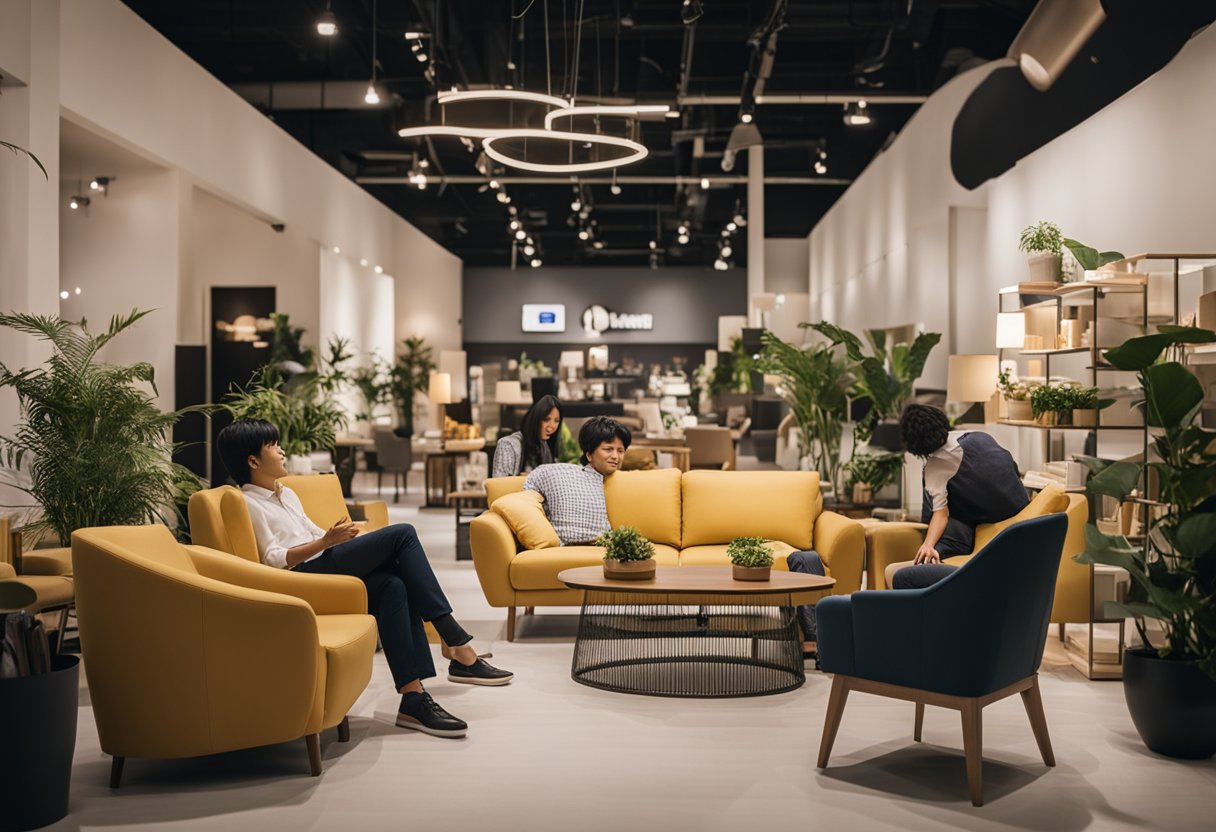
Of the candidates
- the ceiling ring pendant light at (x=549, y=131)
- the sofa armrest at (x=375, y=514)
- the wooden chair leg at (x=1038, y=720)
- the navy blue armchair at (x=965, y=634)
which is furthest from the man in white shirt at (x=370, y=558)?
the ceiling ring pendant light at (x=549, y=131)

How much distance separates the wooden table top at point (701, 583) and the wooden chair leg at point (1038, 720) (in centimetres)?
115

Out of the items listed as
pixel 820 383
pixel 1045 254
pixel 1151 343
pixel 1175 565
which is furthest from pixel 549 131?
→ pixel 1175 565

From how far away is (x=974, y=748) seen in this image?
3.54 meters

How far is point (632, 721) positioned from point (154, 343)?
634cm

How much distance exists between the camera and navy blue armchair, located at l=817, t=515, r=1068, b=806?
140 inches

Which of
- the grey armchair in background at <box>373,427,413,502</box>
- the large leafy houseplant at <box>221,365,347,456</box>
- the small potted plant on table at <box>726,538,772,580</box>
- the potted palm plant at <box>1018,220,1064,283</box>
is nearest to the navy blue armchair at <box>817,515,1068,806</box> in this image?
the small potted plant on table at <box>726,538,772,580</box>

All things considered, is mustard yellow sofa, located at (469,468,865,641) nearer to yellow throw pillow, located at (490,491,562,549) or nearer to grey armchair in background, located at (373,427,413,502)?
yellow throw pillow, located at (490,491,562,549)

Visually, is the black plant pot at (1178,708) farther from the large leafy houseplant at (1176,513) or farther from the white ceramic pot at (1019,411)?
the white ceramic pot at (1019,411)

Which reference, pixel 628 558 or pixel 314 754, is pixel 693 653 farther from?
pixel 314 754

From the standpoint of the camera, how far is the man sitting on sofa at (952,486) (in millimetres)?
5242

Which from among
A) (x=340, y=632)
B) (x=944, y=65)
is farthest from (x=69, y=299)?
(x=944, y=65)

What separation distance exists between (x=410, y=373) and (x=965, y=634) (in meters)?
15.8

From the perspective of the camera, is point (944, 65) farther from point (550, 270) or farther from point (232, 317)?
point (550, 270)

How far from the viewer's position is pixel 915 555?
5738 millimetres
